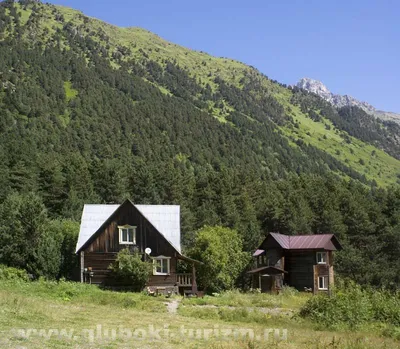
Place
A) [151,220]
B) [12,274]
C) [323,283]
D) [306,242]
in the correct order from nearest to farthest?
[12,274], [151,220], [323,283], [306,242]

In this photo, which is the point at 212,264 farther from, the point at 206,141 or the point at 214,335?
the point at 206,141

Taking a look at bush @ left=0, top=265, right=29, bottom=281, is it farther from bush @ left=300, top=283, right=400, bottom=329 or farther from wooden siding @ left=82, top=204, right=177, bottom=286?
bush @ left=300, top=283, right=400, bottom=329

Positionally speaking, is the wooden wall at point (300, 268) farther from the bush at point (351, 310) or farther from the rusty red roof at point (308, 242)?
the bush at point (351, 310)

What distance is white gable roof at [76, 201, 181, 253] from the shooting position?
4662 cm

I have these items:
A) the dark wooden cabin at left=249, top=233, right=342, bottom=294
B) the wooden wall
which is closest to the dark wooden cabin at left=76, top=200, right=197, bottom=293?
the dark wooden cabin at left=249, top=233, right=342, bottom=294

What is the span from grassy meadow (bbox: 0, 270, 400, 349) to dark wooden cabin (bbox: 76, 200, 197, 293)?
1437 centimetres

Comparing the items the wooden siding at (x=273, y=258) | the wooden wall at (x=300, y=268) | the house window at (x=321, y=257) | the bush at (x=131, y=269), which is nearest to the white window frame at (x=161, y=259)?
the bush at (x=131, y=269)

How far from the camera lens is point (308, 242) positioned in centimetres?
6172

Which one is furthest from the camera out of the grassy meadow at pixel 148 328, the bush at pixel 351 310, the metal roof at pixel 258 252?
the metal roof at pixel 258 252

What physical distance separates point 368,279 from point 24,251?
155ft

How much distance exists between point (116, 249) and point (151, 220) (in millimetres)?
3907

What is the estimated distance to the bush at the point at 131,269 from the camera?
43.8 meters

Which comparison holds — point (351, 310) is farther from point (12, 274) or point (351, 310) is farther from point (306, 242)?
point (306, 242)

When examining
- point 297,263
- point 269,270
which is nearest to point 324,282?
point 297,263
